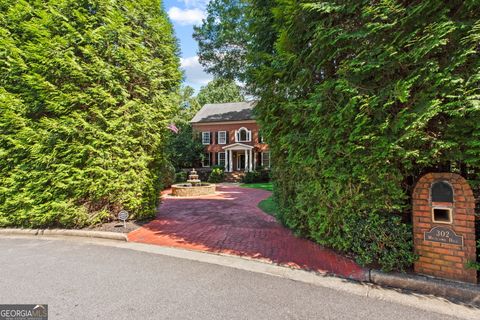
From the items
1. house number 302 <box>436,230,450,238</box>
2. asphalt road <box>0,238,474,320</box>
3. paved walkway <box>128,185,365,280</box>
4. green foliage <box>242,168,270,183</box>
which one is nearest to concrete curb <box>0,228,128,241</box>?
paved walkway <box>128,185,365,280</box>

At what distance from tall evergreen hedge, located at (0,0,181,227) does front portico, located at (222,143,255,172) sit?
19557 millimetres

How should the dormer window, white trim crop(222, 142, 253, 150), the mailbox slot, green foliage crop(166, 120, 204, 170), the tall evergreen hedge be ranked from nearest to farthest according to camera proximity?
1. the mailbox slot
2. the tall evergreen hedge
3. white trim crop(222, 142, 253, 150)
4. green foliage crop(166, 120, 204, 170)
5. the dormer window

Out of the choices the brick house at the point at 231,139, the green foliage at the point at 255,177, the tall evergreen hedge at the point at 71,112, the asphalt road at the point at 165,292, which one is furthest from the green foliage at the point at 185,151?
the asphalt road at the point at 165,292

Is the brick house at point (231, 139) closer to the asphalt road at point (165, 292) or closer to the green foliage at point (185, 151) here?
the green foliage at point (185, 151)

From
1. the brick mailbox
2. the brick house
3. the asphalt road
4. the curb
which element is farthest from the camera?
the brick house

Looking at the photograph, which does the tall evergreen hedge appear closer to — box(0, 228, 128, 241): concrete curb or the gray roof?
box(0, 228, 128, 241): concrete curb

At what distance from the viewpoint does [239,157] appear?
90.1 feet

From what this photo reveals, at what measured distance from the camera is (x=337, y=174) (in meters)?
3.74

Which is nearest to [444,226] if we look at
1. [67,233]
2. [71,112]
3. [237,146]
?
[67,233]

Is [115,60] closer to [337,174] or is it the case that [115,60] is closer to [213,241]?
[213,241]

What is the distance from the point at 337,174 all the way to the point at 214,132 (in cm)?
2491

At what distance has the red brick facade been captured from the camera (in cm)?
2588

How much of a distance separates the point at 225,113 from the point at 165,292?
2668cm

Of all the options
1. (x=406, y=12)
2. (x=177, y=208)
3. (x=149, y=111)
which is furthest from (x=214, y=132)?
(x=406, y=12)
